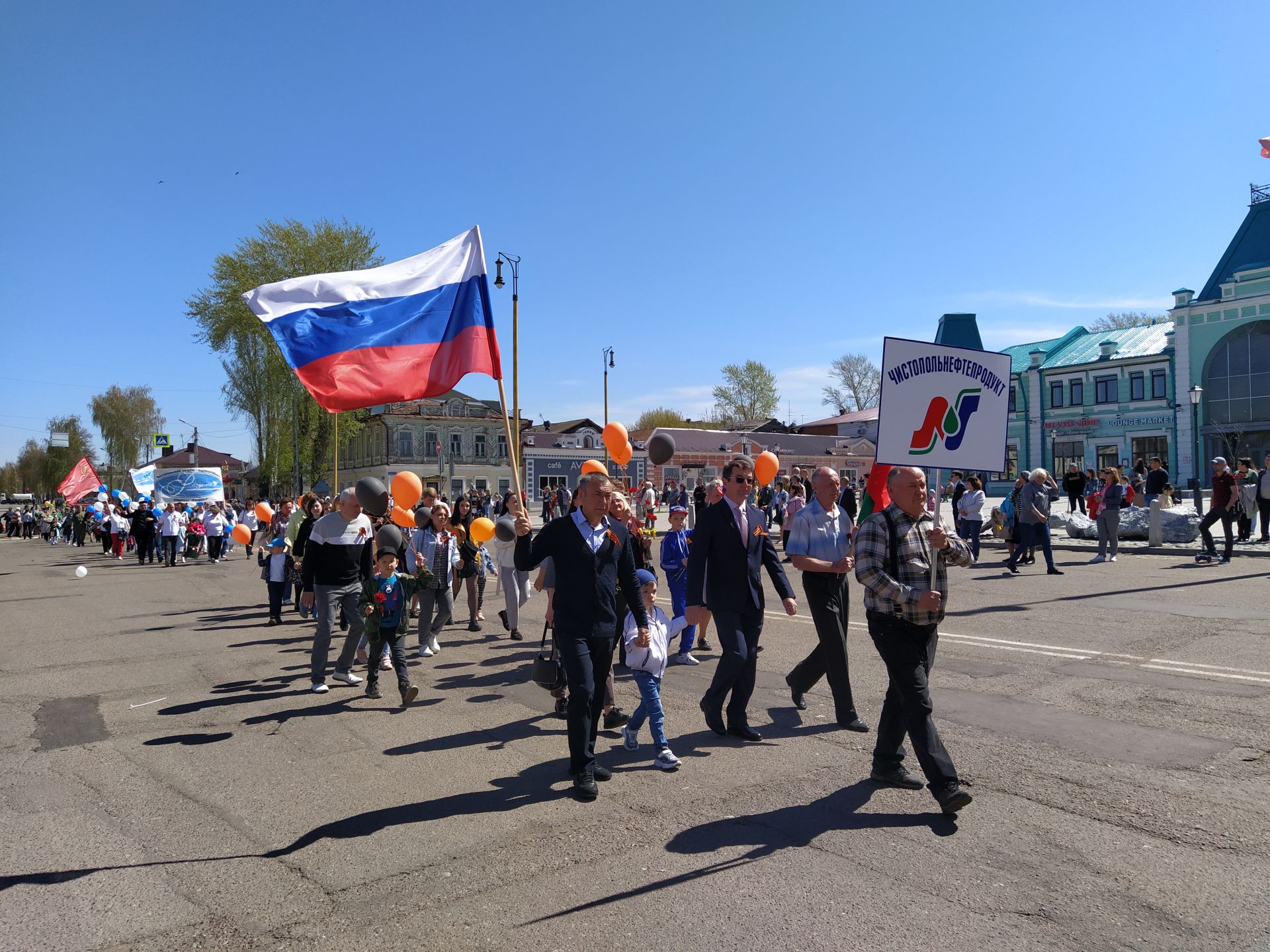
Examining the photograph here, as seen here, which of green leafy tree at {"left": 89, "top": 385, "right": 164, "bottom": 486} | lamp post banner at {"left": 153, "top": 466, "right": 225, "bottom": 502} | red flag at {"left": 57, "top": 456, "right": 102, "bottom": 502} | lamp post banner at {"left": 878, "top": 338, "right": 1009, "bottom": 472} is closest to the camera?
lamp post banner at {"left": 878, "top": 338, "right": 1009, "bottom": 472}

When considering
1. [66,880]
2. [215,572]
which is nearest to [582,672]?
[66,880]

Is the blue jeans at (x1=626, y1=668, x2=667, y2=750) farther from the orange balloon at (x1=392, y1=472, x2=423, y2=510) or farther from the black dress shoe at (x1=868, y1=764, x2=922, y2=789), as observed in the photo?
the orange balloon at (x1=392, y1=472, x2=423, y2=510)

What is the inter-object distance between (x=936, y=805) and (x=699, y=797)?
1271 mm

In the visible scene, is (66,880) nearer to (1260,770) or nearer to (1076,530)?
(1260,770)

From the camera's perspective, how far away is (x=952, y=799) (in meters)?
4.27

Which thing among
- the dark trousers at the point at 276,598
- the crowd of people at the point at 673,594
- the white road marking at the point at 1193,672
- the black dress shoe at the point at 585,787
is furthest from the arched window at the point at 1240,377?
the black dress shoe at the point at 585,787

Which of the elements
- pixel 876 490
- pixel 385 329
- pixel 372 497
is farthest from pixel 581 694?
pixel 385 329

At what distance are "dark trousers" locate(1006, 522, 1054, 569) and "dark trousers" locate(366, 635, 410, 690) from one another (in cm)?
1146

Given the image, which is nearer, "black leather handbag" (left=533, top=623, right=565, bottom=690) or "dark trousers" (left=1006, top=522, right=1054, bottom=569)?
"black leather handbag" (left=533, top=623, right=565, bottom=690)

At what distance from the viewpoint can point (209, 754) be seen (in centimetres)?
589

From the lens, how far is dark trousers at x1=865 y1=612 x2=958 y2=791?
4.38 m

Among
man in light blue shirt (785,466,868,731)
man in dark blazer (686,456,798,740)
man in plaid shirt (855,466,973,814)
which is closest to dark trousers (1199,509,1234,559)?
man in light blue shirt (785,466,868,731)

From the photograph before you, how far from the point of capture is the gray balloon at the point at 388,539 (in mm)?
7398

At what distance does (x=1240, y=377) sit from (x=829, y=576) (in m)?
51.3
